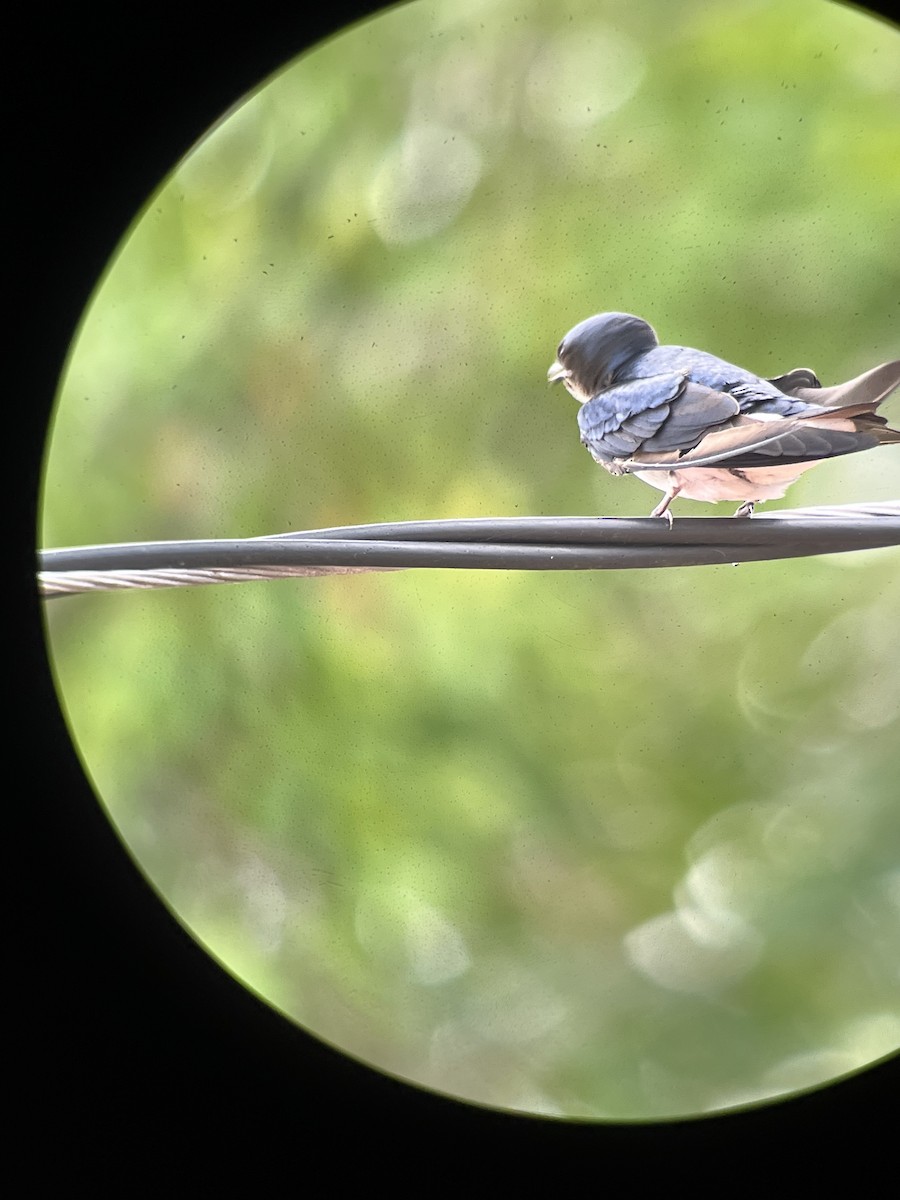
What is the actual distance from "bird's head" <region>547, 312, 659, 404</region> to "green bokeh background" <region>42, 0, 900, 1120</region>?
21.1 inches

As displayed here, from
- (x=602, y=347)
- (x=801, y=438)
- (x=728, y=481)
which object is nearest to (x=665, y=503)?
(x=728, y=481)

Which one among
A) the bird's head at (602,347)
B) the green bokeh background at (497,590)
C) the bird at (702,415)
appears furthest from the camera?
the green bokeh background at (497,590)

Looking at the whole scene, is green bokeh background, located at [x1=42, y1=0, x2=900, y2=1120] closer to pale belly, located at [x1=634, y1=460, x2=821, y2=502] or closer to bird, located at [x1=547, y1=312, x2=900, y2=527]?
bird, located at [x1=547, y1=312, x2=900, y2=527]

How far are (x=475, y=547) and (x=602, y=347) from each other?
0.69m

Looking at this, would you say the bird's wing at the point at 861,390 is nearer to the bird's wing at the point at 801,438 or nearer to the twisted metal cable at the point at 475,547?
the bird's wing at the point at 801,438

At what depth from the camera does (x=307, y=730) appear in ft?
8.68

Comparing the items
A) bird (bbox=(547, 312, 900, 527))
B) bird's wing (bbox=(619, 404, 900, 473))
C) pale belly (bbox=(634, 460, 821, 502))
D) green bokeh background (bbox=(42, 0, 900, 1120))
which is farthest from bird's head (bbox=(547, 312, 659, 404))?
green bokeh background (bbox=(42, 0, 900, 1120))

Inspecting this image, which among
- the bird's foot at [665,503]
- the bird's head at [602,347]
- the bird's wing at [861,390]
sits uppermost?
the bird's head at [602,347]

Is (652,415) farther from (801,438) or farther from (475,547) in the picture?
(475,547)

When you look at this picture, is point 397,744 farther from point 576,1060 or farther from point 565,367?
point 565,367

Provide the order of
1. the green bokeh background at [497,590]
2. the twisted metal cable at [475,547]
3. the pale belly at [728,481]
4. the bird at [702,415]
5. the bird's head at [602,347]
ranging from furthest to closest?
the green bokeh background at [497,590] < the bird's head at [602,347] < the pale belly at [728,481] < the bird at [702,415] < the twisted metal cable at [475,547]

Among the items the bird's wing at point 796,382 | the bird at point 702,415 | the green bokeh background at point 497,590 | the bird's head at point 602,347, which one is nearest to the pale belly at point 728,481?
the bird at point 702,415

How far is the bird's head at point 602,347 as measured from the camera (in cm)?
197

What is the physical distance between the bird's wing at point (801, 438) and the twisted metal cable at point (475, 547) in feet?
0.33
